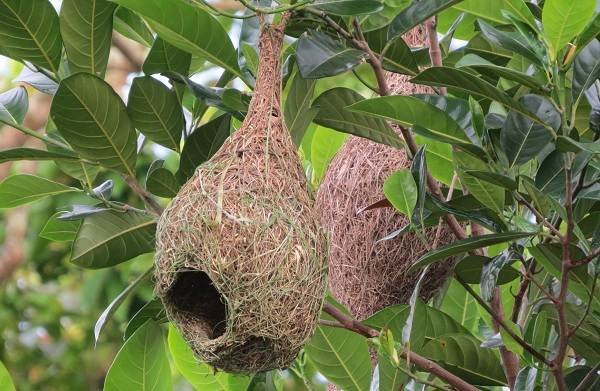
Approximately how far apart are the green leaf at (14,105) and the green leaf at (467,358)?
0.78 metres

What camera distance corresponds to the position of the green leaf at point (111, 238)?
1.66 meters

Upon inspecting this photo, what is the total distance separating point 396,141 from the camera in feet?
5.59

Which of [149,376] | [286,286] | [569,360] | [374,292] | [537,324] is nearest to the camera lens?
[286,286]

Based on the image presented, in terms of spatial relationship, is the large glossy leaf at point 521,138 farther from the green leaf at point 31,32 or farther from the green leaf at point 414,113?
the green leaf at point 31,32

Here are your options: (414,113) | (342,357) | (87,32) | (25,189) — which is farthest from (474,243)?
(25,189)

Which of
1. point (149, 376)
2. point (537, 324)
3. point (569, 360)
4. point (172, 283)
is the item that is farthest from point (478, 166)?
point (569, 360)

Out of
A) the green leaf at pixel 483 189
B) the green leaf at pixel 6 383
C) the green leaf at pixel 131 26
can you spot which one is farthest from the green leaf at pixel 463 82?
the green leaf at pixel 6 383

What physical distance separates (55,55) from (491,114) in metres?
0.68

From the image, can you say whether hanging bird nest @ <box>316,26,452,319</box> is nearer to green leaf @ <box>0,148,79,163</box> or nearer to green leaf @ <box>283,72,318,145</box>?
green leaf @ <box>283,72,318,145</box>

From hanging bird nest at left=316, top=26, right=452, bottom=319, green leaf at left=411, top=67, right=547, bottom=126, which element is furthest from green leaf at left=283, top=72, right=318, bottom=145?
green leaf at left=411, top=67, right=547, bottom=126

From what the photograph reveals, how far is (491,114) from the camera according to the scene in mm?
1466

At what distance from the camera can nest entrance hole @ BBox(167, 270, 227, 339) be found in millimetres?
1529

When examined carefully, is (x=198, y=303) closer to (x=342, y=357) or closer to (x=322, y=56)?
(x=342, y=357)

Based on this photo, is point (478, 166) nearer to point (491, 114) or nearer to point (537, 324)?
point (491, 114)
